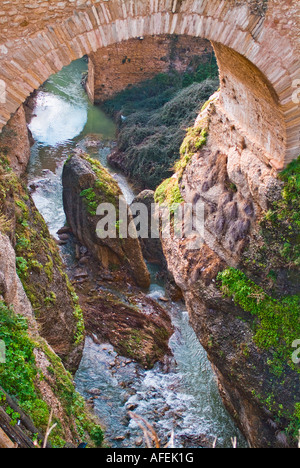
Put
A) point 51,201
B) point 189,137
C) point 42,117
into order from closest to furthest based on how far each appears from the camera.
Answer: point 189,137
point 51,201
point 42,117

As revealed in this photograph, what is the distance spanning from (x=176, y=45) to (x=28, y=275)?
42.9 ft

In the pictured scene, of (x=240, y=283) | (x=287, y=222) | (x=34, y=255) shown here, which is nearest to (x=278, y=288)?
(x=240, y=283)

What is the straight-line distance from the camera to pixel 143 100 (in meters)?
16.3

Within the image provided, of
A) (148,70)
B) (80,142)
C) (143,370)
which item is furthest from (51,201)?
(148,70)

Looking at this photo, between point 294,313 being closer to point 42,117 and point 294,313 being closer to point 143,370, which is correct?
point 143,370

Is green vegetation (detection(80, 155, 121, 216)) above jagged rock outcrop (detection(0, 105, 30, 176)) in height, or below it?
below

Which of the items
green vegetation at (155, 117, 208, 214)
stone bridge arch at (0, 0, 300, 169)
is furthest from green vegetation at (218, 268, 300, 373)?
green vegetation at (155, 117, 208, 214)

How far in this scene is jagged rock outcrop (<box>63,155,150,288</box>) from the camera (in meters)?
9.44

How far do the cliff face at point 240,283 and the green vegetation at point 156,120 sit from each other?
3952 millimetres

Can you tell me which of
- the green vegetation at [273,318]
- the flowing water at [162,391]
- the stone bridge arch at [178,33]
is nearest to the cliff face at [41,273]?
the flowing water at [162,391]

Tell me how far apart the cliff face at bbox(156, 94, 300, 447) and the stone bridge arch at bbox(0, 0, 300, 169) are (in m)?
0.75

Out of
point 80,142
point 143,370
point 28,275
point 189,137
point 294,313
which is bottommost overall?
point 143,370

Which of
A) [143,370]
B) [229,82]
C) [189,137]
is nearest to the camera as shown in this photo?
[229,82]

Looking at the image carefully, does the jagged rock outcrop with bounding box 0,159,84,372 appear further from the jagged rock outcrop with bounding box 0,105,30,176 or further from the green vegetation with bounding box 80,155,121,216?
the jagged rock outcrop with bounding box 0,105,30,176
